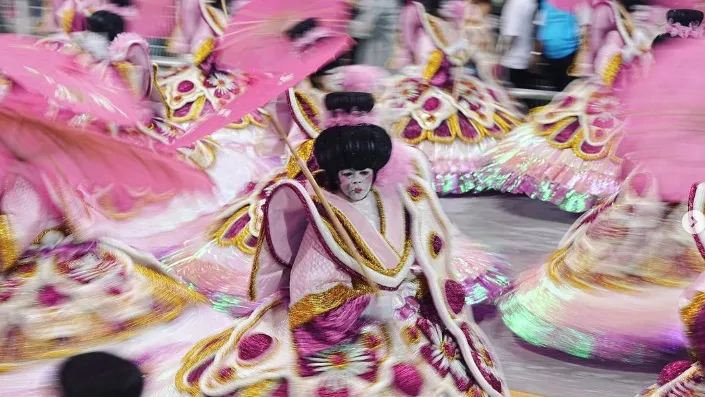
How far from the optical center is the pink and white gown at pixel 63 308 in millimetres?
1689

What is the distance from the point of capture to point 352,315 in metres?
1.47

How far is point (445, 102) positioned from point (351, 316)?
9.09ft

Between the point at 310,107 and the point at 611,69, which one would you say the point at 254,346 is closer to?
the point at 310,107

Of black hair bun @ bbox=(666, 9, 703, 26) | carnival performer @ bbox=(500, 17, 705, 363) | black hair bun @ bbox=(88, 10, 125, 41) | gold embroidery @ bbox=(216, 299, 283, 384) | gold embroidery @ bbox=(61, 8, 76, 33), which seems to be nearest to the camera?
gold embroidery @ bbox=(216, 299, 283, 384)

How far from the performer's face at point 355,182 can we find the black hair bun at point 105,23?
179cm

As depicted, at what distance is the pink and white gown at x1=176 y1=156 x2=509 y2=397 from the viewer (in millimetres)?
1463

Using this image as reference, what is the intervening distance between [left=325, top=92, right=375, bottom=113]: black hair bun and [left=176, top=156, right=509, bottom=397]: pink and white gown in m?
0.15

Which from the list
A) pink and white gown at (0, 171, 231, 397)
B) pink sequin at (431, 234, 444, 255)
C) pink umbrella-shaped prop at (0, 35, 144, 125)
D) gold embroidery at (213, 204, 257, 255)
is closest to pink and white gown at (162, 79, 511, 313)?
gold embroidery at (213, 204, 257, 255)

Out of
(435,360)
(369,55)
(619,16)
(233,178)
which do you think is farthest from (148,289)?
(369,55)

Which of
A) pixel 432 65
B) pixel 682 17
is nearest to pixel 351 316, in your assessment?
pixel 682 17

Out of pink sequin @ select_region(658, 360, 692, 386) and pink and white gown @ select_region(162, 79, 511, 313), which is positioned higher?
pink sequin @ select_region(658, 360, 692, 386)

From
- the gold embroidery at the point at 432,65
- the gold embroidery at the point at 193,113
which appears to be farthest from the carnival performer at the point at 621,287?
the gold embroidery at the point at 193,113

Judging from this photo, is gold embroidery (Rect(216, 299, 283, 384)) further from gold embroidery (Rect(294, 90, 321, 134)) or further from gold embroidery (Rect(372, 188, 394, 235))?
gold embroidery (Rect(294, 90, 321, 134))

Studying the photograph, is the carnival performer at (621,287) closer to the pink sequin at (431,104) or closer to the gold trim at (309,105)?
the gold trim at (309,105)
